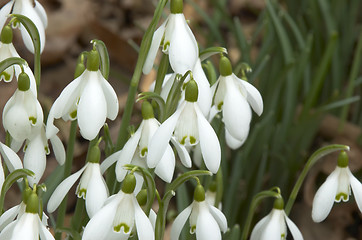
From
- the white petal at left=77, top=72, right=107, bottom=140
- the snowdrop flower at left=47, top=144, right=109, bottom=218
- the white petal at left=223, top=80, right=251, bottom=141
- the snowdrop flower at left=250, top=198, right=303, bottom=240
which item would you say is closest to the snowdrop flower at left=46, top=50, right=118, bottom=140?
the white petal at left=77, top=72, right=107, bottom=140

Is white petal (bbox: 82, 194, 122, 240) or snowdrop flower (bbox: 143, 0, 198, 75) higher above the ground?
snowdrop flower (bbox: 143, 0, 198, 75)

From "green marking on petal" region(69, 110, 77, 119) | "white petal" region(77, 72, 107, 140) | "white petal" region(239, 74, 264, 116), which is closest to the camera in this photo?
"white petal" region(77, 72, 107, 140)

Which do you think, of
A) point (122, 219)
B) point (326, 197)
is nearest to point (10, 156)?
point (122, 219)

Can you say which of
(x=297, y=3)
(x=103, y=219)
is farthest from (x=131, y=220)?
(x=297, y=3)

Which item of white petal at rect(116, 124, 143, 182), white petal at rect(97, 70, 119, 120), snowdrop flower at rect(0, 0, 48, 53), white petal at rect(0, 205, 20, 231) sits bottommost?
white petal at rect(0, 205, 20, 231)

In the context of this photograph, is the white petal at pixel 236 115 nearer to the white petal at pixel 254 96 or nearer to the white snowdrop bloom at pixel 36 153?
the white petal at pixel 254 96

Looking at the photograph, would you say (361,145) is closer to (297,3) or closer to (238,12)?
(297,3)

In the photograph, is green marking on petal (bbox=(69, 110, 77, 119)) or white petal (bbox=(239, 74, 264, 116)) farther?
white petal (bbox=(239, 74, 264, 116))

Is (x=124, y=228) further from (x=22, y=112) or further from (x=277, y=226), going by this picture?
(x=277, y=226)

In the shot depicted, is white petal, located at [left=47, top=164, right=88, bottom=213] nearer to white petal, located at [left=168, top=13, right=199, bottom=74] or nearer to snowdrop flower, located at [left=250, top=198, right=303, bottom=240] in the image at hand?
white petal, located at [left=168, top=13, right=199, bottom=74]
